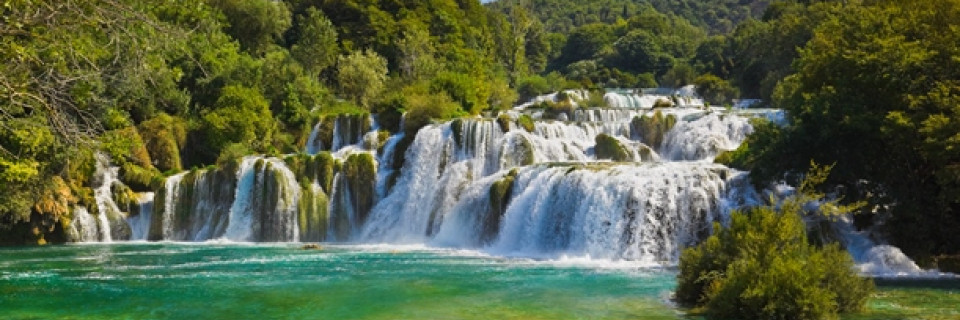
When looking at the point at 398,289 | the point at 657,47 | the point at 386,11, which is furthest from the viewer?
the point at 657,47

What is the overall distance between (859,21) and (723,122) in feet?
40.9

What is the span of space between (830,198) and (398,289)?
12.6 m

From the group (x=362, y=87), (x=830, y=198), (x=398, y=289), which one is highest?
(x=362, y=87)

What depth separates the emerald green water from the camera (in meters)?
14.7

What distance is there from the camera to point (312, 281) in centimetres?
1920

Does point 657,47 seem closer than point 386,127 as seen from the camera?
No

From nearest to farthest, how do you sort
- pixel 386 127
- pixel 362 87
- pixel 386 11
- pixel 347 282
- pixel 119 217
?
pixel 347 282 → pixel 119 217 → pixel 386 127 → pixel 362 87 → pixel 386 11

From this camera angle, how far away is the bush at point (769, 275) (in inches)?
490

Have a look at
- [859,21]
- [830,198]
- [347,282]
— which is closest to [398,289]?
[347,282]

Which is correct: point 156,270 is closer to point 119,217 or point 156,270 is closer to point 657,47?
point 119,217

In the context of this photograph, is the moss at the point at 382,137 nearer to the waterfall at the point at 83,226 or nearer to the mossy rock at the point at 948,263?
the waterfall at the point at 83,226

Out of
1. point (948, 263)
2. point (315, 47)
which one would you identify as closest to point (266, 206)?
point (315, 47)

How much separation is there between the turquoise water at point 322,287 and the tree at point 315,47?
2755cm

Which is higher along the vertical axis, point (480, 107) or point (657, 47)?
point (657, 47)
